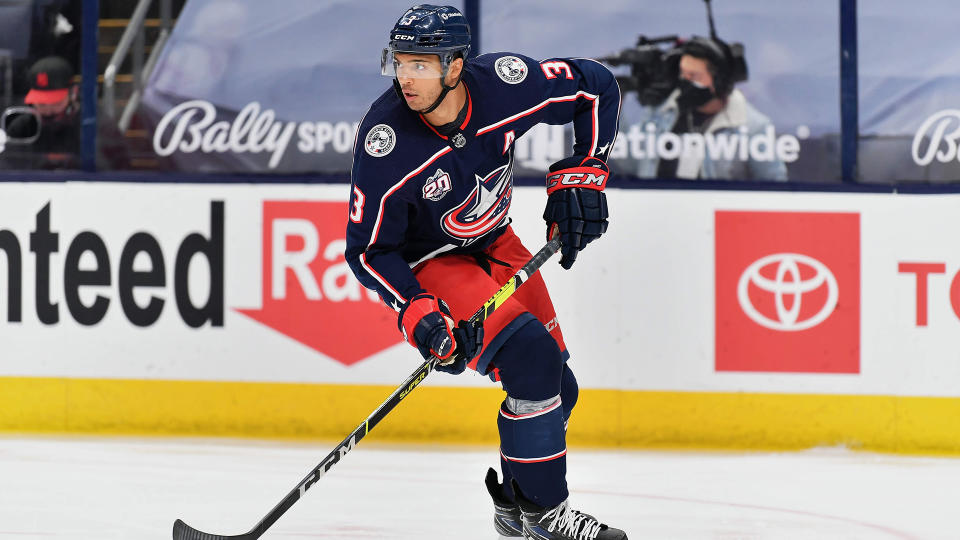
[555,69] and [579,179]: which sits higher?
[555,69]

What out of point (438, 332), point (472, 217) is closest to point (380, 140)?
point (472, 217)

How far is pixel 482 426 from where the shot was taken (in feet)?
14.9

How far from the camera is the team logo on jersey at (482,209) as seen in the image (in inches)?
119

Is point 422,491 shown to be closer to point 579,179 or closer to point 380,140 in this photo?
point 579,179

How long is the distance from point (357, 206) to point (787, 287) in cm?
201

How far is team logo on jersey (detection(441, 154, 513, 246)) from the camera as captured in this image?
3.03 meters

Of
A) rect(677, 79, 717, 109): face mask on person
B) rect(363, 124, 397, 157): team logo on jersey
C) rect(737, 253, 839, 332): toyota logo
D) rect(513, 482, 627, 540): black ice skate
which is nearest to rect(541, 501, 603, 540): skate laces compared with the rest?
rect(513, 482, 627, 540): black ice skate

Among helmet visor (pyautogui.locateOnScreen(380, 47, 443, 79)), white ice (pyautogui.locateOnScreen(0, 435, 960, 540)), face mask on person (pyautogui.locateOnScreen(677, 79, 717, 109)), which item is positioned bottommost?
white ice (pyautogui.locateOnScreen(0, 435, 960, 540))

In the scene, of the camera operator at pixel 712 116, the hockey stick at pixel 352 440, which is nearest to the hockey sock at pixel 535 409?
the hockey stick at pixel 352 440

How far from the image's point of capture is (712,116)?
14.8 feet

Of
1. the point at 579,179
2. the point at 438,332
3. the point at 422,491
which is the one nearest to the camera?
the point at 438,332

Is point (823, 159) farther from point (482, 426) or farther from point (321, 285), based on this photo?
point (321, 285)

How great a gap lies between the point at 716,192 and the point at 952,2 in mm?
1054

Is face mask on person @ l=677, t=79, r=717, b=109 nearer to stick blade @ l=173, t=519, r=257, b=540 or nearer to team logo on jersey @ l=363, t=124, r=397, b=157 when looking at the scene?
team logo on jersey @ l=363, t=124, r=397, b=157
